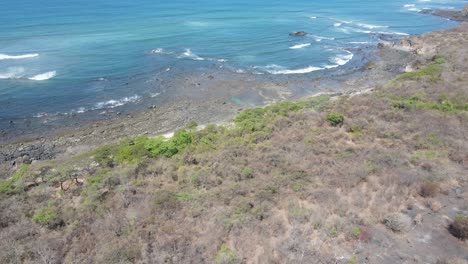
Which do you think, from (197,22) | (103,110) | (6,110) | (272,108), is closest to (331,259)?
(272,108)

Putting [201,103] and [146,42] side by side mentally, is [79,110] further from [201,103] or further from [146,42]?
[146,42]

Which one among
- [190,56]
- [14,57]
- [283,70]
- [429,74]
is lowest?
[283,70]

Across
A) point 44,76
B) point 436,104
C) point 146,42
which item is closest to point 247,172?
point 436,104

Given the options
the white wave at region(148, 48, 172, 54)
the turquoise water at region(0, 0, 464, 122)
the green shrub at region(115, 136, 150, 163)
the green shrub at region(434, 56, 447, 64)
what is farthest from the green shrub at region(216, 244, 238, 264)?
the white wave at region(148, 48, 172, 54)

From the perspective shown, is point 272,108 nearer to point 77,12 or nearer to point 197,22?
point 197,22

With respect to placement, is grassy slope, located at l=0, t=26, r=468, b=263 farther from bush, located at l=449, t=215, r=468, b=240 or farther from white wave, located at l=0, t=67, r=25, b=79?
white wave, located at l=0, t=67, r=25, b=79

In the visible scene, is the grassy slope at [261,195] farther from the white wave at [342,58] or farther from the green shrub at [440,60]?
the white wave at [342,58]

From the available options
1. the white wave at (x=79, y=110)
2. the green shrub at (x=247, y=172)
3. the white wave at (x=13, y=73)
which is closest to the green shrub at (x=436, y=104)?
the green shrub at (x=247, y=172)
